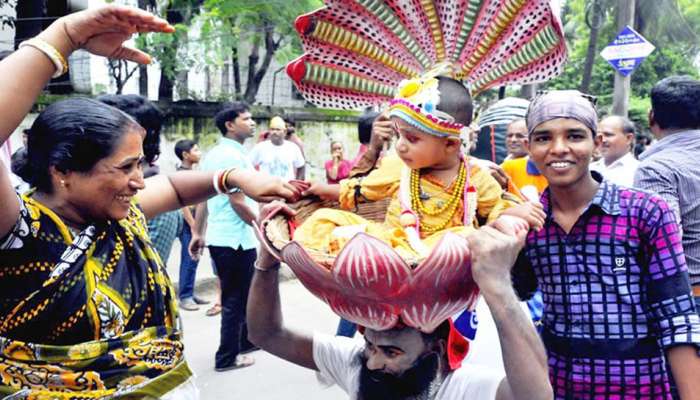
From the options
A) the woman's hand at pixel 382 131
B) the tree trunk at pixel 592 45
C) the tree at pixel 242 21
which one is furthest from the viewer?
the tree trunk at pixel 592 45

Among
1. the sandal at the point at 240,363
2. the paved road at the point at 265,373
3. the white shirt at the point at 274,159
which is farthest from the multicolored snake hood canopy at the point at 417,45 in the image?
the white shirt at the point at 274,159

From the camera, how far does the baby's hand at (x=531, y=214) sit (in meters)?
1.69

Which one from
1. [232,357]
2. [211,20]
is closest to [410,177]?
[232,357]

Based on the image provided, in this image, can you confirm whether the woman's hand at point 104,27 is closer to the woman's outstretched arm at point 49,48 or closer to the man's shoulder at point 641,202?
the woman's outstretched arm at point 49,48

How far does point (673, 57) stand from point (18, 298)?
26631mm

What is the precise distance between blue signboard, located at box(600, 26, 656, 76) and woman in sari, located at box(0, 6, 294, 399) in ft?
30.1

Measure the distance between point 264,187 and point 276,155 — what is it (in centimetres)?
522

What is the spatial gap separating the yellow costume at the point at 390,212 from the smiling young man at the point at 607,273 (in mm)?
224

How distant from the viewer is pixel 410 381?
1926 mm

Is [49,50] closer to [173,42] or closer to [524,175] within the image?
[524,175]

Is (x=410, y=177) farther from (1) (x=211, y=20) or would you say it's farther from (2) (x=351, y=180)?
(1) (x=211, y=20)

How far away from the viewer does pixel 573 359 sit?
6.84 feet

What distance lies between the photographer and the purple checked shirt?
1.98m

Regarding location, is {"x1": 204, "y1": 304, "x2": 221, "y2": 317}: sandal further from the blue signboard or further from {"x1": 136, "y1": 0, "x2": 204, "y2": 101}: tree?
the blue signboard
